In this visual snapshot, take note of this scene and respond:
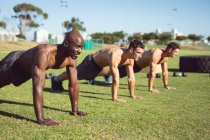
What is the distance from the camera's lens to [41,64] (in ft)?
16.3

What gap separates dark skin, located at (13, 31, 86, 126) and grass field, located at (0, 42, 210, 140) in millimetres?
302

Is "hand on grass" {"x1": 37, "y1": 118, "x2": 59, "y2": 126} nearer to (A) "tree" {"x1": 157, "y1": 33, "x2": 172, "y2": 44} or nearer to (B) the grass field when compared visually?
(B) the grass field

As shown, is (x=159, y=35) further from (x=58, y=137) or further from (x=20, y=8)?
(x=58, y=137)

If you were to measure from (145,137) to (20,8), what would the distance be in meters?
76.8

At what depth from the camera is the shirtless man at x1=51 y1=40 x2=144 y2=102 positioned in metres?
7.58

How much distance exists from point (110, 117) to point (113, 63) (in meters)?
2.33

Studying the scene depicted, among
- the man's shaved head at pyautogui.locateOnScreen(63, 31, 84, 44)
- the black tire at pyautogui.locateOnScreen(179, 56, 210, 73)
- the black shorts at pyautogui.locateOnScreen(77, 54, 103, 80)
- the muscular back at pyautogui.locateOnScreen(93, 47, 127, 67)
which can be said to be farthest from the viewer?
the black tire at pyautogui.locateOnScreen(179, 56, 210, 73)

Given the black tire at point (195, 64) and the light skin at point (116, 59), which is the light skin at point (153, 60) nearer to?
the light skin at point (116, 59)

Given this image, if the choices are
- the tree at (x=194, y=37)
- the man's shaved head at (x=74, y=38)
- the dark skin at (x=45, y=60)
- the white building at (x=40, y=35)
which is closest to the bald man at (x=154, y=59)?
the dark skin at (x=45, y=60)

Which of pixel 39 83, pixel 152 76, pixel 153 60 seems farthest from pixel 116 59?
pixel 39 83

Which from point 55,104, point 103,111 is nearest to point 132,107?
point 103,111

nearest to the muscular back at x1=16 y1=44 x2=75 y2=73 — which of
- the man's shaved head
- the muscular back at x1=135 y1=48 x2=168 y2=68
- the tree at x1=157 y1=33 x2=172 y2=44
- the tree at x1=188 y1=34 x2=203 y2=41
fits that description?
the man's shaved head

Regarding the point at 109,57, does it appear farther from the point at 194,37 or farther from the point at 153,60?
the point at 194,37

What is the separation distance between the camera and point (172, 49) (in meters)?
9.56
